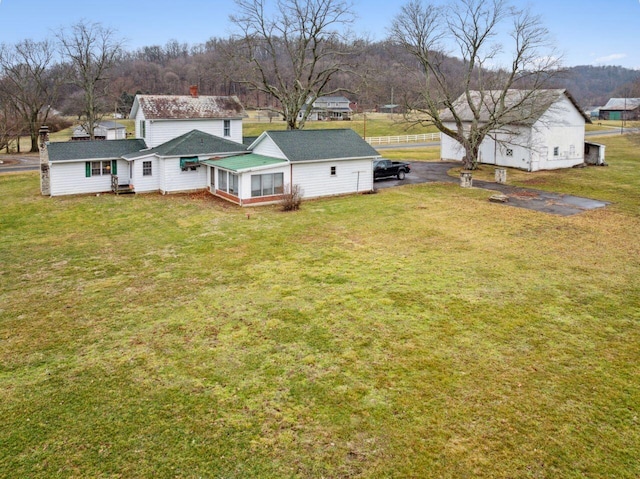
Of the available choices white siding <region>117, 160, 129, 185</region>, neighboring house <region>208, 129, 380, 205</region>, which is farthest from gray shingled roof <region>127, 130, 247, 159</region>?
neighboring house <region>208, 129, 380, 205</region>

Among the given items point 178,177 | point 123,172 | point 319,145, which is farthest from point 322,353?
point 123,172

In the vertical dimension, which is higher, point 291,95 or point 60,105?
point 60,105

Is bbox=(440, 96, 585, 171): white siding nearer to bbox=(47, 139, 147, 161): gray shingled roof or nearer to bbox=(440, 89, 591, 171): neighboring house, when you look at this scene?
bbox=(440, 89, 591, 171): neighboring house

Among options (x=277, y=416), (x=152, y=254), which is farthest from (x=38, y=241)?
(x=277, y=416)

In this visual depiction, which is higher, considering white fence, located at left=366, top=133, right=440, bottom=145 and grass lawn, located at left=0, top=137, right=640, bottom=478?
white fence, located at left=366, top=133, right=440, bottom=145

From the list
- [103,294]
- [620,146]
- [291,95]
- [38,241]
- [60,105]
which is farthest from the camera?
[60,105]

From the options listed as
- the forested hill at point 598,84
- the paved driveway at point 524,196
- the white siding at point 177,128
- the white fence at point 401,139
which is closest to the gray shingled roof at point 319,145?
the paved driveway at point 524,196

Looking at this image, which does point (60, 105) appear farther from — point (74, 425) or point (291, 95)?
point (74, 425)
